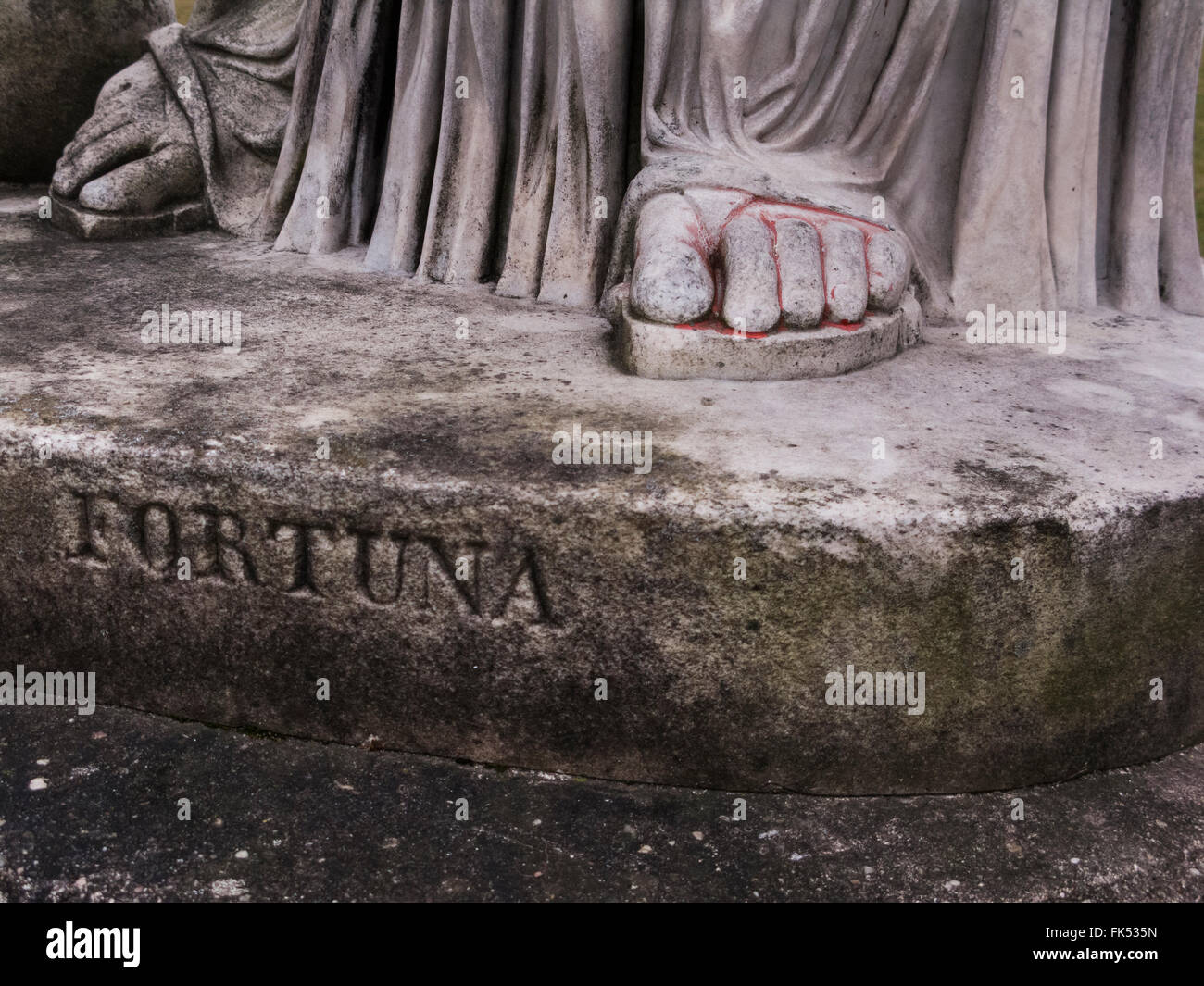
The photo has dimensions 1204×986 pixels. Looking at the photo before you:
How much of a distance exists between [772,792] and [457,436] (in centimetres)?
77

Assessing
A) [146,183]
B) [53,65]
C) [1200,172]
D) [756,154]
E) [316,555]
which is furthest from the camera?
[1200,172]

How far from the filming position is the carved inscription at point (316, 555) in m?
2.20

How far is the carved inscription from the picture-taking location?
2203 mm

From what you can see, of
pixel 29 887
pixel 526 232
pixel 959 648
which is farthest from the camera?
pixel 526 232

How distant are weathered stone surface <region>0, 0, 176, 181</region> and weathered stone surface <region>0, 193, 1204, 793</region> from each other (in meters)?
1.82

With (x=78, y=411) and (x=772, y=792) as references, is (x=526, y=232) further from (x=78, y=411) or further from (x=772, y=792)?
(x=772, y=792)

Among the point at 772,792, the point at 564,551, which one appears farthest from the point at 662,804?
the point at 564,551

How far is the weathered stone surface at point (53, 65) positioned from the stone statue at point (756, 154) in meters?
0.63

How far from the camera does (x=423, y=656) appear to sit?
2273mm

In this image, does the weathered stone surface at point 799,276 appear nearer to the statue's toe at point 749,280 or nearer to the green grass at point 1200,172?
the statue's toe at point 749,280

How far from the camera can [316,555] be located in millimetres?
2262

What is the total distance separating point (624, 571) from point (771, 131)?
131 cm

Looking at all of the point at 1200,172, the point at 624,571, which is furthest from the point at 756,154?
the point at 1200,172

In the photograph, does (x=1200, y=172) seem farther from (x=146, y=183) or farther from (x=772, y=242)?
(x=146, y=183)
